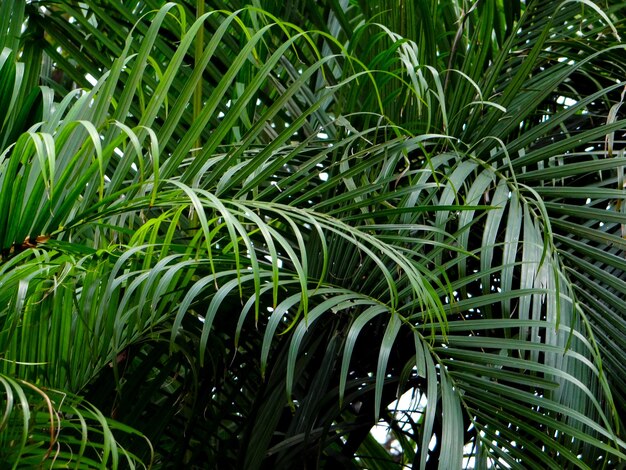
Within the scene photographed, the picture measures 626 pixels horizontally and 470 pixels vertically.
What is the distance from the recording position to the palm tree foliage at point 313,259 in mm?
889

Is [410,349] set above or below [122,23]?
below

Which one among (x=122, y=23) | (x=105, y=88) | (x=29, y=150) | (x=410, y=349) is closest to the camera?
(x=29, y=150)

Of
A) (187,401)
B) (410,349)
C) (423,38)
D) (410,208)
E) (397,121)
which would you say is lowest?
(187,401)

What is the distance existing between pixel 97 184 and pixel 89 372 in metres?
0.25

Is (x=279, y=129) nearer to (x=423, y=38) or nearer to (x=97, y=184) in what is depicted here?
(x=423, y=38)

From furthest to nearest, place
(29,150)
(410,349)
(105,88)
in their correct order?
(410,349)
(105,88)
(29,150)

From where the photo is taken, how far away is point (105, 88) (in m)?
0.93

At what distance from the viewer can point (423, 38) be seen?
1.34 m

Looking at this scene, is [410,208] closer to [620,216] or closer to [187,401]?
[620,216]

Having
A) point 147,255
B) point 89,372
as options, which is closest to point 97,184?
point 147,255

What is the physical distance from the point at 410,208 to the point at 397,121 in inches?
12.9

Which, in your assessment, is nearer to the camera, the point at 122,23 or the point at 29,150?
the point at 29,150

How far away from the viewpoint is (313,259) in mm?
1184

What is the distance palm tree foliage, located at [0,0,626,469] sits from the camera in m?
0.89
